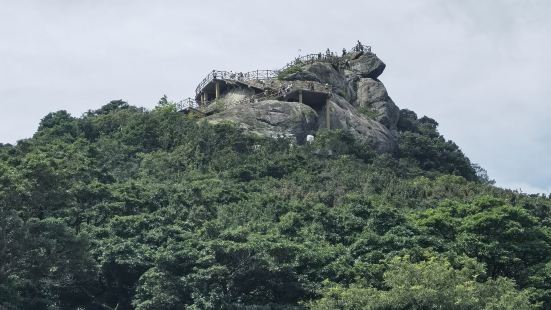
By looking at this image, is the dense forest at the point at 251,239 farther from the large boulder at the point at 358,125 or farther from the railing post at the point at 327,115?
the large boulder at the point at 358,125

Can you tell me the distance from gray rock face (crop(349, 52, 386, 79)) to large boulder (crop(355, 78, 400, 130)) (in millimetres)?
852

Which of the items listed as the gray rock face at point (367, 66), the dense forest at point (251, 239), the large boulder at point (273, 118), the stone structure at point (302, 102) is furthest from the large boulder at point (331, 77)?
the dense forest at point (251, 239)

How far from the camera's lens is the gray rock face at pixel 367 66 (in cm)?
7456

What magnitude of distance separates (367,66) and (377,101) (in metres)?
4.09

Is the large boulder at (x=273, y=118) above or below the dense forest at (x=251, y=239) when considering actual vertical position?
above

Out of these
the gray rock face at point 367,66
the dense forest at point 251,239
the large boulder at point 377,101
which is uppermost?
the gray rock face at point 367,66

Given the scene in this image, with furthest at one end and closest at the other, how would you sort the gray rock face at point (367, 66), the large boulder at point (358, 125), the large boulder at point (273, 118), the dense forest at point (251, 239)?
the gray rock face at point (367, 66), the large boulder at point (358, 125), the large boulder at point (273, 118), the dense forest at point (251, 239)

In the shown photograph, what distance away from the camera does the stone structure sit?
6022 centimetres

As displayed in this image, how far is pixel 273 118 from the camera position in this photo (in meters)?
60.1

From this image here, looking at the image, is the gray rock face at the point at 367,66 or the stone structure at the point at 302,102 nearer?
the stone structure at the point at 302,102

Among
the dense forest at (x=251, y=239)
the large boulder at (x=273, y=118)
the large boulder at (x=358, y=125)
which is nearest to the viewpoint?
the dense forest at (x=251, y=239)

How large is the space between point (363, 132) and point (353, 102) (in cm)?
759

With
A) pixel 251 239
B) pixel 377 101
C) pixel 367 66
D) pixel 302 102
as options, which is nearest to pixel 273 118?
pixel 302 102

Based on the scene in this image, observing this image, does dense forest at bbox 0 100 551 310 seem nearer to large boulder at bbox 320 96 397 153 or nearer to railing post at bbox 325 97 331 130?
railing post at bbox 325 97 331 130
